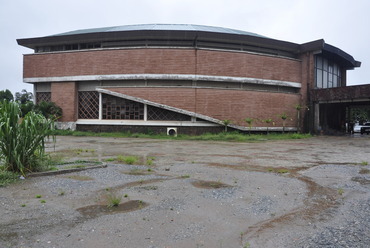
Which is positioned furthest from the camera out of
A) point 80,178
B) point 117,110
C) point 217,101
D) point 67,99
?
point 67,99

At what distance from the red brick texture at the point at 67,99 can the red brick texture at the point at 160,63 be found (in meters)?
1.18

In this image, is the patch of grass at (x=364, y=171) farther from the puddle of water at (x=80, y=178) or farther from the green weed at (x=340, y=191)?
the puddle of water at (x=80, y=178)

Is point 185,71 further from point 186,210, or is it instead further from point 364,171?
point 186,210

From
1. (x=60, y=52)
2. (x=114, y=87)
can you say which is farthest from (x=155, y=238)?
(x=60, y=52)

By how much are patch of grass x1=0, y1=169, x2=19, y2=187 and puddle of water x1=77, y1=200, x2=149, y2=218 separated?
2613 mm

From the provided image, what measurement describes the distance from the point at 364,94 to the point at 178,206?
88.8 ft

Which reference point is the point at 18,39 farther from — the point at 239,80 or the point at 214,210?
the point at 214,210

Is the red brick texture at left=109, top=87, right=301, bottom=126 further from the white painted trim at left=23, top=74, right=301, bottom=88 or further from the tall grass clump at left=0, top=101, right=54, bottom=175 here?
the tall grass clump at left=0, top=101, right=54, bottom=175

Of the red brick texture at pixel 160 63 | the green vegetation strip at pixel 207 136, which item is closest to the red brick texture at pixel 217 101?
the red brick texture at pixel 160 63

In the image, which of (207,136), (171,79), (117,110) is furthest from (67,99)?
(207,136)

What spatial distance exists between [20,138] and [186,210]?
4.58 metres

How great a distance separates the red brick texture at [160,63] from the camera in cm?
2559

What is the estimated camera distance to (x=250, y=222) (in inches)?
169

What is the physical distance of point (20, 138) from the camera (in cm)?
672
